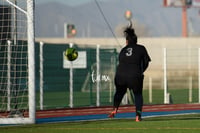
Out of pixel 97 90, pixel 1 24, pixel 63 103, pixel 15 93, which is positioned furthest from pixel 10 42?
pixel 63 103

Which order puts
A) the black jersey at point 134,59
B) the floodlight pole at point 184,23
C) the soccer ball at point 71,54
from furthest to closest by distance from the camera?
the floodlight pole at point 184,23 < the soccer ball at point 71,54 < the black jersey at point 134,59

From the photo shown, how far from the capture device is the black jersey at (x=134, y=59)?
17.3 metres

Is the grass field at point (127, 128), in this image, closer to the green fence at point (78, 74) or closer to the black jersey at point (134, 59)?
the black jersey at point (134, 59)

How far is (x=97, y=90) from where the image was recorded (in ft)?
96.9

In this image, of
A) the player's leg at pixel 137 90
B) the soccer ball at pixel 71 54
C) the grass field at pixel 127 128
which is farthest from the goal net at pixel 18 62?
the soccer ball at pixel 71 54

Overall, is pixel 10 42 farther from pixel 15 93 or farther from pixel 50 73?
pixel 50 73

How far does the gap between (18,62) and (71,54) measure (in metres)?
5.05

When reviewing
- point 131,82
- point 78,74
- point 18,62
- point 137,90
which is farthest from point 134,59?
point 78,74

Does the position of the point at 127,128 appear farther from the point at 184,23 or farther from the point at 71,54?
the point at 184,23

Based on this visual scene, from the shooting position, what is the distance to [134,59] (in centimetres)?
1736

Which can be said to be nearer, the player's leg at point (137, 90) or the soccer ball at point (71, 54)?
the player's leg at point (137, 90)

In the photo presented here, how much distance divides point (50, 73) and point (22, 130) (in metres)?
14.9

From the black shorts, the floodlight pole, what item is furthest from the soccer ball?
the floodlight pole

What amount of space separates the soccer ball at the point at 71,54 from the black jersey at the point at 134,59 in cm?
1052
